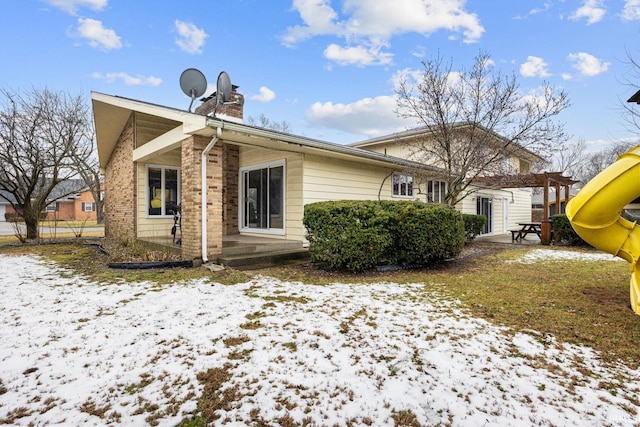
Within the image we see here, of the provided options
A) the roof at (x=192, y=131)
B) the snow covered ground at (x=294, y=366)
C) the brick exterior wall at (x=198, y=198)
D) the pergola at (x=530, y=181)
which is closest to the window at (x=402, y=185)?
the roof at (x=192, y=131)

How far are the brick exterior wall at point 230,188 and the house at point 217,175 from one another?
3cm

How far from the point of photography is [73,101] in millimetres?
16234

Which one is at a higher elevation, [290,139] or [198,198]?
[290,139]

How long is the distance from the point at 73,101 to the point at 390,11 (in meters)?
15.9

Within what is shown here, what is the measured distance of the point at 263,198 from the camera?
31.1 ft

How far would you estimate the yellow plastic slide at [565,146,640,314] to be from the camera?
11.5ft

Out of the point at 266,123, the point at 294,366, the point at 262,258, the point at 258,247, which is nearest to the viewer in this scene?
the point at 294,366

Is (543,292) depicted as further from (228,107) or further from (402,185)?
(228,107)

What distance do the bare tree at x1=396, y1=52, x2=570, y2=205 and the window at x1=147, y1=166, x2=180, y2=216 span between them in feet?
27.4

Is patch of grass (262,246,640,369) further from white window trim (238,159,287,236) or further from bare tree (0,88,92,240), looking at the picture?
bare tree (0,88,92,240)

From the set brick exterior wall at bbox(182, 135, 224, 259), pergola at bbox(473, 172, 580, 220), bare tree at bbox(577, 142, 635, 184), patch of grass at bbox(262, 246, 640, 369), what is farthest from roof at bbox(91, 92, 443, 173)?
bare tree at bbox(577, 142, 635, 184)

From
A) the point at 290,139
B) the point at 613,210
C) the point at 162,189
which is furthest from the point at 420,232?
the point at 162,189

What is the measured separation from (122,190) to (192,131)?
628 centimetres

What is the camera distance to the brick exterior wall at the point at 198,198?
6621 mm
